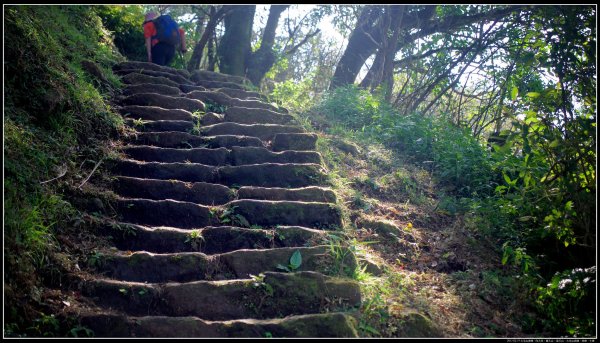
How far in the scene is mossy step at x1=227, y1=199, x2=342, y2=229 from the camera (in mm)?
4547

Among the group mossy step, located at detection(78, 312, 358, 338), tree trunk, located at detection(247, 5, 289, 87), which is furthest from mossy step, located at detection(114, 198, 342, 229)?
Result: tree trunk, located at detection(247, 5, 289, 87)

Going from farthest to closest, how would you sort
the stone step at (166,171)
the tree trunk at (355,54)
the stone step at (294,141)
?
the tree trunk at (355,54), the stone step at (294,141), the stone step at (166,171)

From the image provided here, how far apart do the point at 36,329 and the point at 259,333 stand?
140cm

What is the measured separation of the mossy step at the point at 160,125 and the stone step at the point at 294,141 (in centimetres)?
114

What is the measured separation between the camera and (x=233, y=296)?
355 centimetres

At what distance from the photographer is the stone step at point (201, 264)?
3756 millimetres

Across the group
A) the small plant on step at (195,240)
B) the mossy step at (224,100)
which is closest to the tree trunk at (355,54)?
the mossy step at (224,100)

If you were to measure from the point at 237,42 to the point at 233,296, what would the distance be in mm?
7941

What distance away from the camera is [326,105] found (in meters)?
9.06

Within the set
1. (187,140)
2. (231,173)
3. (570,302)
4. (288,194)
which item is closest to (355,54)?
(187,140)

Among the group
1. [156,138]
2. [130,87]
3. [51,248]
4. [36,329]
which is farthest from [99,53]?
[36,329]

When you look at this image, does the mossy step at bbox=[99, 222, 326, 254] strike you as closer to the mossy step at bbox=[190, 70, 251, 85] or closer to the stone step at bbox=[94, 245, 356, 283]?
the stone step at bbox=[94, 245, 356, 283]

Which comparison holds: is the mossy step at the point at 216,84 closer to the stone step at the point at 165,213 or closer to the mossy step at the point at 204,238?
the stone step at the point at 165,213

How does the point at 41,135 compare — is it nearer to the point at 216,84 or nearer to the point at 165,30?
the point at 216,84
